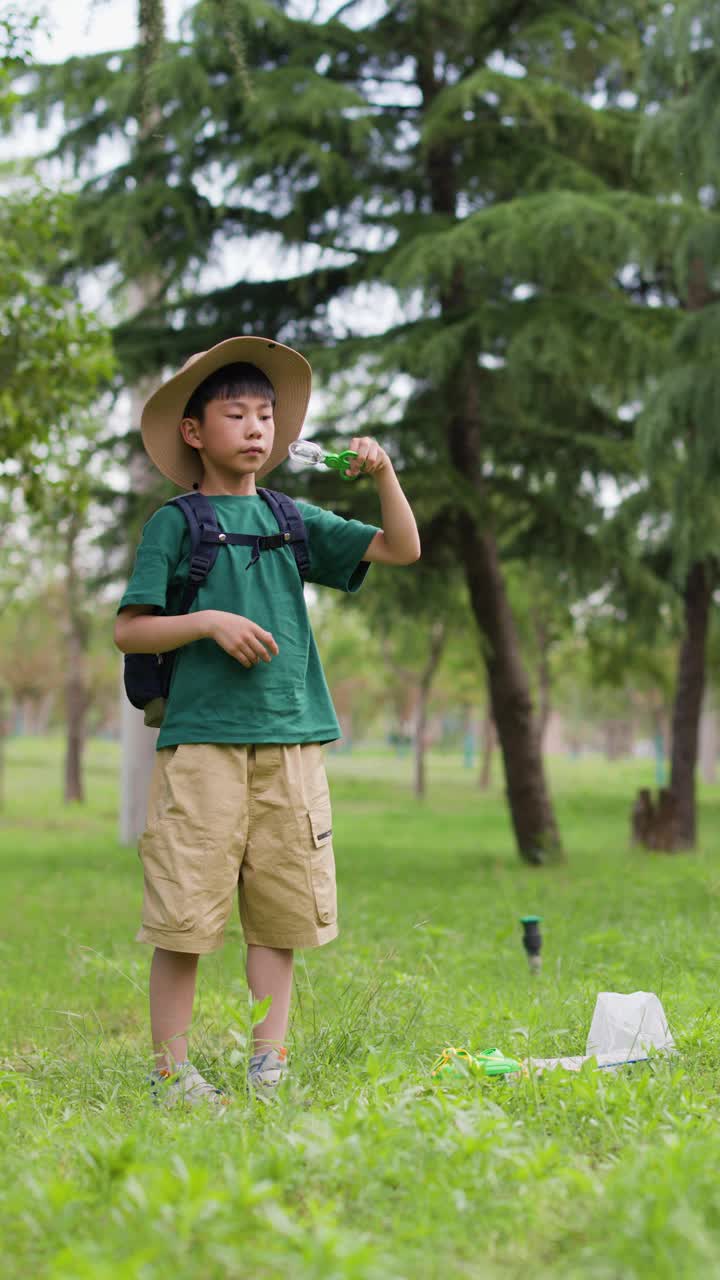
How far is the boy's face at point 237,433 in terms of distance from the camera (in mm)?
3475

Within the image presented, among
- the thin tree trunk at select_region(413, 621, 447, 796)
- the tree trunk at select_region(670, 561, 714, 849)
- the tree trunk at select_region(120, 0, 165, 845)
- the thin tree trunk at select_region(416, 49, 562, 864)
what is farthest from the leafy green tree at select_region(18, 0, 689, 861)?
the thin tree trunk at select_region(413, 621, 447, 796)

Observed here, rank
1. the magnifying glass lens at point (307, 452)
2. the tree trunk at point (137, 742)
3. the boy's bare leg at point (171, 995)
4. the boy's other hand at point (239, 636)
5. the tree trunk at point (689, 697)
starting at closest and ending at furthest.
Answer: the boy's other hand at point (239, 636)
the boy's bare leg at point (171, 995)
the magnifying glass lens at point (307, 452)
the tree trunk at point (137, 742)
the tree trunk at point (689, 697)

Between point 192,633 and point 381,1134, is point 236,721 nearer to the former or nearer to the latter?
point 192,633

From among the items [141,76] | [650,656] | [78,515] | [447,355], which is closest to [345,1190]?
[141,76]

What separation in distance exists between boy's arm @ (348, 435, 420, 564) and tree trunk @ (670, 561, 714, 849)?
10.9m

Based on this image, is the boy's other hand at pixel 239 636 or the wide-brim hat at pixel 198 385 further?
the wide-brim hat at pixel 198 385

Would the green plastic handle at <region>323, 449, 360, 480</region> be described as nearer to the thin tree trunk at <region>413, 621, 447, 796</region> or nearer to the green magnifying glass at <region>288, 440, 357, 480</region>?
the green magnifying glass at <region>288, 440, 357, 480</region>

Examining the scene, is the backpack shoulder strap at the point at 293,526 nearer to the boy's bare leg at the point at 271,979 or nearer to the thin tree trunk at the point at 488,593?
the boy's bare leg at the point at 271,979

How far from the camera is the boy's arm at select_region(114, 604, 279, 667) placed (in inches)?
126

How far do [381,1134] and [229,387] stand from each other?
2025 mm

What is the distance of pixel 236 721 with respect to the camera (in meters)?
A: 3.32

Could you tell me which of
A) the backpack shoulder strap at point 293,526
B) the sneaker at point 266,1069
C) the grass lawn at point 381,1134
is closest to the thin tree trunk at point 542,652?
the grass lawn at point 381,1134

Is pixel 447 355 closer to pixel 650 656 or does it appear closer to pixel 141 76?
pixel 141 76

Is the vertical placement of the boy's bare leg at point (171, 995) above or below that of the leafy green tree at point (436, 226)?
below
